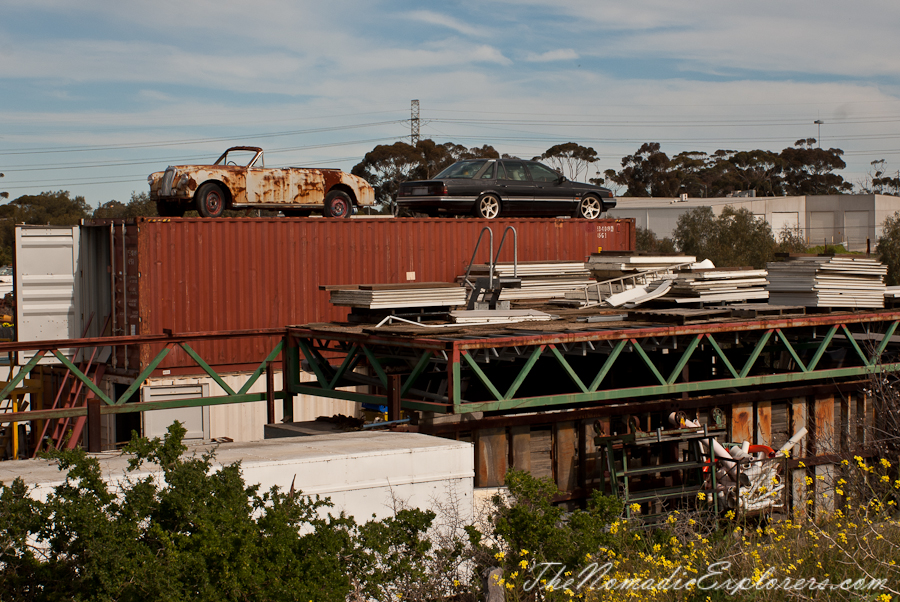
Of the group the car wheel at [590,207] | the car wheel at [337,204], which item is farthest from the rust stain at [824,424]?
the car wheel at [337,204]

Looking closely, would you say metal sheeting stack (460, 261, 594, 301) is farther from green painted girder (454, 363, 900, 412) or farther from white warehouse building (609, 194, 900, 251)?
white warehouse building (609, 194, 900, 251)

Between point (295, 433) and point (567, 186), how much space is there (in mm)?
11728

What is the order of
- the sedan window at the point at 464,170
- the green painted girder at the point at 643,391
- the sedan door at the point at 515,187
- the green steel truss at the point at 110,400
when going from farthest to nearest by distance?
the sedan door at the point at 515,187, the sedan window at the point at 464,170, the green steel truss at the point at 110,400, the green painted girder at the point at 643,391

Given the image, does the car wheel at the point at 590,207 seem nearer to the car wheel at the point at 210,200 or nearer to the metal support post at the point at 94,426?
the car wheel at the point at 210,200

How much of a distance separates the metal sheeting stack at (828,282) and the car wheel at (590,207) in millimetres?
8504

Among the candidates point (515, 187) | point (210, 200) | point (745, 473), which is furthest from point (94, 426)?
point (515, 187)

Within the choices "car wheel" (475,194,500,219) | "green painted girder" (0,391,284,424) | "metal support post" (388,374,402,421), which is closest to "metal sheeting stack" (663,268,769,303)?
"metal support post" (388,374,402,421)

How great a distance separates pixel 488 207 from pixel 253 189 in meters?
5.34

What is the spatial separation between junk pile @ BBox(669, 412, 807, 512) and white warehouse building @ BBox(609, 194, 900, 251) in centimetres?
5231

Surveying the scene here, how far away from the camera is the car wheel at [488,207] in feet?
65.9

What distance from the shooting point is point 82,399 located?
53.1 ft

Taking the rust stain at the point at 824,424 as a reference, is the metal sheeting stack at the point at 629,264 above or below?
above

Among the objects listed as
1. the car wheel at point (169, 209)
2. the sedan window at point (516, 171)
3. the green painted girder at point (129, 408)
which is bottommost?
the green painted girder at point (129, 408)

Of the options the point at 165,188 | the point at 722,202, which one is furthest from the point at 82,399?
the point at 722,202
